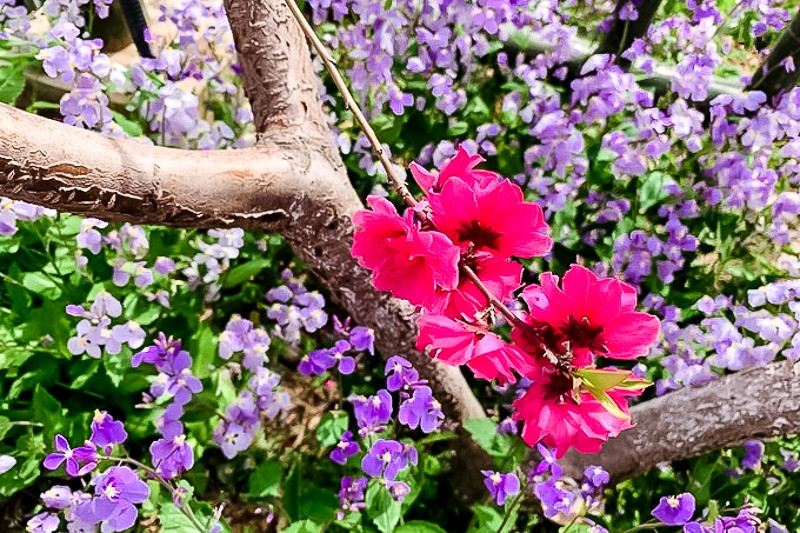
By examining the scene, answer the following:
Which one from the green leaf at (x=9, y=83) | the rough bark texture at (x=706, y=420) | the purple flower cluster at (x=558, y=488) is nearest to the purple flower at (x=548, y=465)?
the purple flower cluster at (x=558, y=488)

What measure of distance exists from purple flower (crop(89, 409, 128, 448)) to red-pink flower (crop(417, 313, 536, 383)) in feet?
2.40

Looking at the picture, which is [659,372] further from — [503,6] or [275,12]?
[275,12]

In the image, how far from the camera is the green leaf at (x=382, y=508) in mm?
1390

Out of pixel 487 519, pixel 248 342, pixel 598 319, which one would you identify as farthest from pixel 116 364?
pixel 598 319

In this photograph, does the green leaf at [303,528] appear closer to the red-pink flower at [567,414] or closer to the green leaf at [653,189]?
the red-pink flower at [567,414]

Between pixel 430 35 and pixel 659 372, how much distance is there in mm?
1001

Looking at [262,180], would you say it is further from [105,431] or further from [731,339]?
[731,339]

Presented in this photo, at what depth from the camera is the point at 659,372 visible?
1774 mm

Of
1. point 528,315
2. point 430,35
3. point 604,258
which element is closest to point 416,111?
point 430,35

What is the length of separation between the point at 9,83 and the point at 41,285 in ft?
1.49

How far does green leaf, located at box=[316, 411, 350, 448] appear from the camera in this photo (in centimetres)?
151

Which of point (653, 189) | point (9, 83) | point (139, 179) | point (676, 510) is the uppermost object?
point (139, 179)

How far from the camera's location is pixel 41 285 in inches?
64.6

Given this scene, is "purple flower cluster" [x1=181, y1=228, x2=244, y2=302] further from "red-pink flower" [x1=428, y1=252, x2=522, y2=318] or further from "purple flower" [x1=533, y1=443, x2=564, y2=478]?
"red-pink flower" [x1=428, y1=252, x2=522, y2=318]
